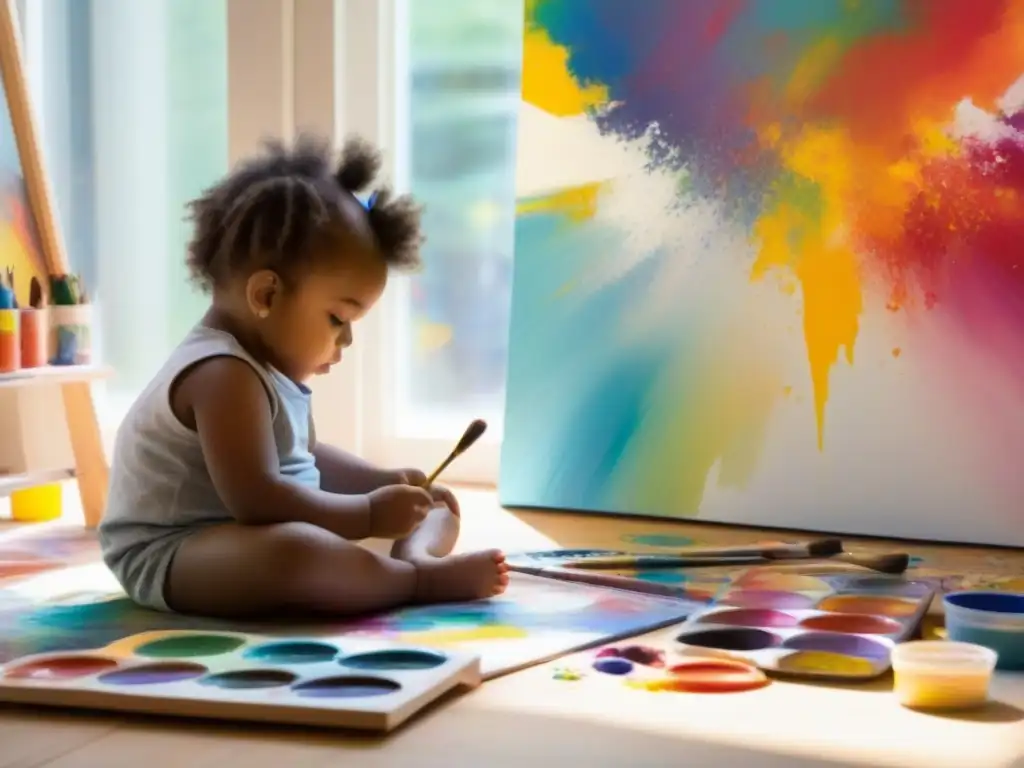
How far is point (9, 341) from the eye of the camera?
177 cm

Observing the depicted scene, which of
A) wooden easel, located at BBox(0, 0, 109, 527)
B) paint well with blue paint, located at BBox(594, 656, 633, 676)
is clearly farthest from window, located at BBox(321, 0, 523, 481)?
paint well with blue paint, located at BBox(594, 656, 633, 676)

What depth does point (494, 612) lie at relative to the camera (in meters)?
1.35

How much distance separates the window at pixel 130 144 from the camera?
2311 millimetres

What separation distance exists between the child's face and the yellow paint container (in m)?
0.67

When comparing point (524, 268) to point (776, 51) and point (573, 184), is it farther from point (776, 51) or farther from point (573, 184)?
point (776, 51)

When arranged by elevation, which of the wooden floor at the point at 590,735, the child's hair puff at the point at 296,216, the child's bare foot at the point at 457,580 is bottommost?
the wooden floor at the point at 590,735

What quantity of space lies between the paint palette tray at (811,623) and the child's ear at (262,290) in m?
0.51

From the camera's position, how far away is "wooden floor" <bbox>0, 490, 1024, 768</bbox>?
95 centimetres

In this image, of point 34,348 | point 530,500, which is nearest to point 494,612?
point 530,500

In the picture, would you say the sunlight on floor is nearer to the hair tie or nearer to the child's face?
the child's face

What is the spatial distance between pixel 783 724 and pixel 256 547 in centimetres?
53

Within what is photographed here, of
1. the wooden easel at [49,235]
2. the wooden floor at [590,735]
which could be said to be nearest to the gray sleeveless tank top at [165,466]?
the wooden floor at [590,735]

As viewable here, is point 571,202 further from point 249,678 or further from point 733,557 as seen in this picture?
point 249,678

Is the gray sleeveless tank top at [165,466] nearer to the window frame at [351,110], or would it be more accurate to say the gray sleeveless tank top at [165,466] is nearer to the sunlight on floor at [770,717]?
the sunlight on floor at [770,717]
